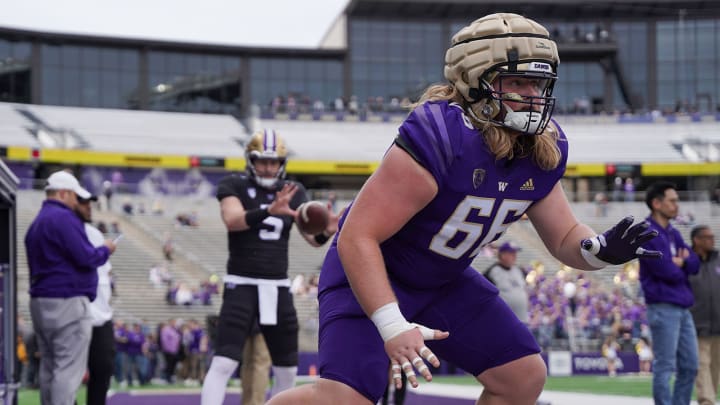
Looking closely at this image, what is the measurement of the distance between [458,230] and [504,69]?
662 millimetres

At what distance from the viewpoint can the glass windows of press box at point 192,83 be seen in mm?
58969

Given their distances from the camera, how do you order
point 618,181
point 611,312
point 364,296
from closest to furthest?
point 364,296 < point 611,312 < point 618,181

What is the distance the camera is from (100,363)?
830 centimetres

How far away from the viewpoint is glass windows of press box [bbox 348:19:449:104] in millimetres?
62219

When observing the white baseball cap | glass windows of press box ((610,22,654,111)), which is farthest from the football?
glass windows of press box ((610,22,654,111))

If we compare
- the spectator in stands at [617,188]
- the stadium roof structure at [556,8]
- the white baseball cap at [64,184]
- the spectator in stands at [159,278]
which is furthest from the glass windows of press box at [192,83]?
the white baseball cap at [64,184]

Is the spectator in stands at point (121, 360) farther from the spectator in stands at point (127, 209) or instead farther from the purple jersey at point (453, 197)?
the spectator in stands at point (127, 209)

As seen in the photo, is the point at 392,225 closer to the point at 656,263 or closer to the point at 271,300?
the point at 271,300

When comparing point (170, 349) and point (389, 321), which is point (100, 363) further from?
point (170, 349)

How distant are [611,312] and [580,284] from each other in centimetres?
426

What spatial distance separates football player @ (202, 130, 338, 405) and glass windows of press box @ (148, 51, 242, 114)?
171ft

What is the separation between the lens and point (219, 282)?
32344 millimetres

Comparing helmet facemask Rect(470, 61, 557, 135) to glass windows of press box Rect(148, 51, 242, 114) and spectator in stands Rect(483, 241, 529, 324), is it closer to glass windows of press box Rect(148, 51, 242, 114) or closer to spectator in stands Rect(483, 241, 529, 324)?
spectator in stands Rect(483, 241, 529, 324)

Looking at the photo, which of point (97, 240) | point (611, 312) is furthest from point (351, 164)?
point (97, 240)
